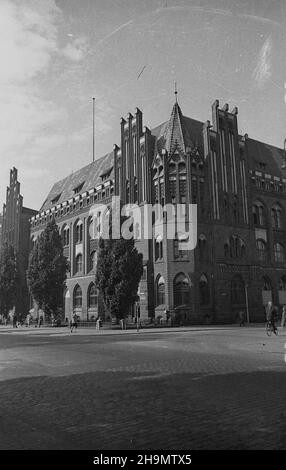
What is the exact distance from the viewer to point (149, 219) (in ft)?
151

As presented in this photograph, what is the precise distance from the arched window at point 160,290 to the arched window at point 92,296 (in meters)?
12.6

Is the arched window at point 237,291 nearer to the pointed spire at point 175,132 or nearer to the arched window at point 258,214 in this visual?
the arched window at point 258,214

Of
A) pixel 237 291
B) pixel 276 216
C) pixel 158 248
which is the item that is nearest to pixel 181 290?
pixel 158 248

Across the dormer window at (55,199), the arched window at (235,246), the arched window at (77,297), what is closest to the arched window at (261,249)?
the arched window at (235,246)

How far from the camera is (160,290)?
44531 mm

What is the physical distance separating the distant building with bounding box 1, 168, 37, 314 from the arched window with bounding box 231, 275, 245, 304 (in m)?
34.8

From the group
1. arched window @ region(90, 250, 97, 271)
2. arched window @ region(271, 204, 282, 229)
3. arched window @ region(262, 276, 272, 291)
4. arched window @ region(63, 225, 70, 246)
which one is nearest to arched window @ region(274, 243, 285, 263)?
arched window @ region(271, 204, 282, 229)

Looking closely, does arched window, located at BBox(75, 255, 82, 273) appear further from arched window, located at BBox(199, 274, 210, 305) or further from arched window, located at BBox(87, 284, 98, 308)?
arched window, located at BBox(199, 274, 210, 305)

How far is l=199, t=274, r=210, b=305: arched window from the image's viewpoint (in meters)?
43.8

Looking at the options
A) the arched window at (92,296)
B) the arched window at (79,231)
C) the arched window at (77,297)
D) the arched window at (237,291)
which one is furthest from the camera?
the arched window at (79,231)

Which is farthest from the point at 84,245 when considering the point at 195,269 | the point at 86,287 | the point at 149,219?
the point at 195,269

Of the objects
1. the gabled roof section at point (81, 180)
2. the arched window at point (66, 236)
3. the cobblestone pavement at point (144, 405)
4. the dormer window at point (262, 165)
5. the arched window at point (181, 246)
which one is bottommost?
the cobblestone pavement at point (144, 405)

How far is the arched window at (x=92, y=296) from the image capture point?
179ft
